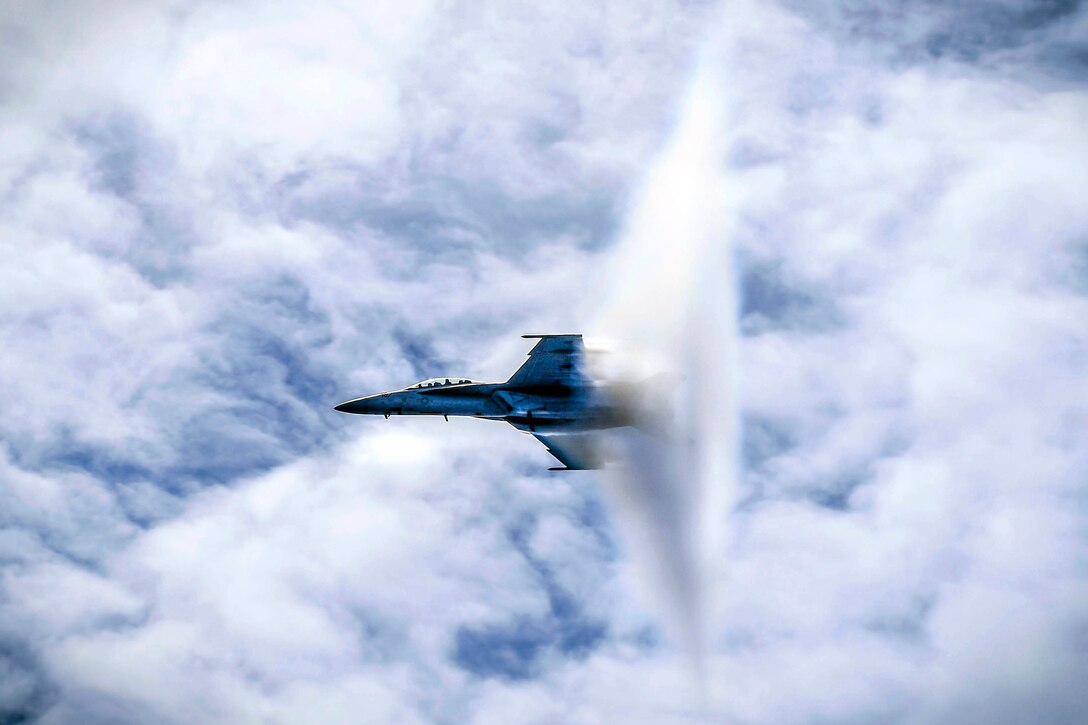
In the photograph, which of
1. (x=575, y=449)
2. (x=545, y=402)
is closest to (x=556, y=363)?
(x=545, y=402)

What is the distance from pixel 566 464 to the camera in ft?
217

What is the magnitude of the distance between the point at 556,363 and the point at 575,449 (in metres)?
7.26

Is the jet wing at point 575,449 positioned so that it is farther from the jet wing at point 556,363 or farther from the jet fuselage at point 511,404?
the jet wing at point 556,363

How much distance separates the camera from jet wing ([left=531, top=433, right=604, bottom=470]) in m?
65.5

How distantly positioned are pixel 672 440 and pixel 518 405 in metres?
11.5

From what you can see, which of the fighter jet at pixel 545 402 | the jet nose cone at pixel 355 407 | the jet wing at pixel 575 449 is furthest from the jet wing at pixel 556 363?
the jet nose cone at pixel 355 407

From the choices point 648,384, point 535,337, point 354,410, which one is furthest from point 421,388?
point 648,384

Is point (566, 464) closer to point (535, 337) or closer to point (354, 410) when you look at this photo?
point (535, 337)

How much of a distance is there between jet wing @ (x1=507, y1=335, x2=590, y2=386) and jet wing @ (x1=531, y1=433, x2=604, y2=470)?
15.4 feet

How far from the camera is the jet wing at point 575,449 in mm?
65500

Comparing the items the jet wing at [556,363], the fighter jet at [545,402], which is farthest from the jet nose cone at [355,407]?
the jet wing at [556,363]

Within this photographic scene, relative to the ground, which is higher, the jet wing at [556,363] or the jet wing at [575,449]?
the jet wing at [556,363]

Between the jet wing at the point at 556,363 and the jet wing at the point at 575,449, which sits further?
the jet wing at the point at 575,449

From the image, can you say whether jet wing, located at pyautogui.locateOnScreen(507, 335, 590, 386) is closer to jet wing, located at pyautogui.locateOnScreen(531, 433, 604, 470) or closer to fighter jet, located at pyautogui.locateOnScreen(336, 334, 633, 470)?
fighter jet, located at pyautogui.locateOnScreen(336, 334, 633, 470)
